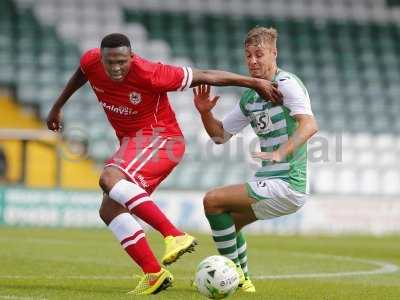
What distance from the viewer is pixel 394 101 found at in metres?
25.0

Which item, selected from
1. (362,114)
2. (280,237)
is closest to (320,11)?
(362,114)

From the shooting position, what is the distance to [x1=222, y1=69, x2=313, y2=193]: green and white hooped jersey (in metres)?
7.26

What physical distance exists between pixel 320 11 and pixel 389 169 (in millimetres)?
5485

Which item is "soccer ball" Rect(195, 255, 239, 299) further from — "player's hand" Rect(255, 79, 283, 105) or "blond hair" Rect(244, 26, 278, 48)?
"blond hair" Rect(244, 26, 278, 48)

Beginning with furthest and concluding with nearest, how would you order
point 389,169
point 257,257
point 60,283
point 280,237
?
point 389,169
point 280,237
point 257,257
point 60,283

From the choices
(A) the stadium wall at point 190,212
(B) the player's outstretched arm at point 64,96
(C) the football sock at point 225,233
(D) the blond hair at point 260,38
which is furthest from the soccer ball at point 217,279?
(A) the stadium wall at point 190,212

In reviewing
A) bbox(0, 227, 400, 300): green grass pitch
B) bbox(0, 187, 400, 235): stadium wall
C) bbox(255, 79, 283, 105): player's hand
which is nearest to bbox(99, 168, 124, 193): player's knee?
bbox(0, 227, 400, 300): green grass pitch

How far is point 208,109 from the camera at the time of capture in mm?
7652

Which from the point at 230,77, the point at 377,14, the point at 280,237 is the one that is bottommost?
the point at 280,237

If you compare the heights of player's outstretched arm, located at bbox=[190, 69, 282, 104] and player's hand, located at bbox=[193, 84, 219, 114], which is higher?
player's outstretched arm, located at bbox=[190, 69, 282, 104]

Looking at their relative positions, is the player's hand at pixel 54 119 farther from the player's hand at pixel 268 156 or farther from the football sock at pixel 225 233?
the player's hand at pixel 268 156

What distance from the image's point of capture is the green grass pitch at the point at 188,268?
7.29m

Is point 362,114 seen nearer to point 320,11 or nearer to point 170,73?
point 320,11

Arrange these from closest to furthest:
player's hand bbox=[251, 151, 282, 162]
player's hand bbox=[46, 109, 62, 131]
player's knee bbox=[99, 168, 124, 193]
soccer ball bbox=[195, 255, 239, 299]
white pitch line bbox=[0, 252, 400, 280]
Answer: soccer ball bbox=[195, 255, 239, 299], player's hand bbox=[251, 151, 282, 162], player's knee bbox=[99, 168, 124, 193], player's hand bbox=[46, 109, 62, 131], white pitch line bbox=[0, 252, 400, 280]
